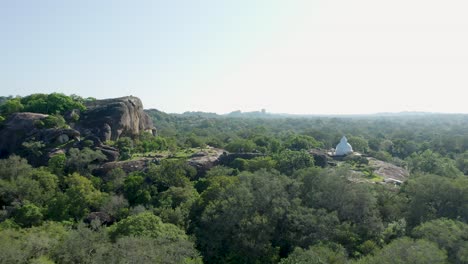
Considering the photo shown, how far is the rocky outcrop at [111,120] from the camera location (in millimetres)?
50219

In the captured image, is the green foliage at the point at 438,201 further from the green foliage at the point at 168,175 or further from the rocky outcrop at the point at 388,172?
the green foliage at the point at 168,175

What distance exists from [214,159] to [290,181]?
1664 centimetres

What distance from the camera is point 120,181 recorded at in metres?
38.9

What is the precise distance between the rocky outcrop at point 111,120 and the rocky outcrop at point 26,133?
2.99 metres

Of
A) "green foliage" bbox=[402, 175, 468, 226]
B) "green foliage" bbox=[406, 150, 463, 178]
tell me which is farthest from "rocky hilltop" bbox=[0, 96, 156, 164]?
"green foliage" bbox=[406, 150, 463, 178]

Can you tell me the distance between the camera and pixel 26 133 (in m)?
48.8

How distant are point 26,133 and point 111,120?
432 inches

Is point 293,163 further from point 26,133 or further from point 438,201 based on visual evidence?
point 26,133

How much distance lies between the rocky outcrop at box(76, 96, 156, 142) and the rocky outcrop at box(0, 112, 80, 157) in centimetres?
299

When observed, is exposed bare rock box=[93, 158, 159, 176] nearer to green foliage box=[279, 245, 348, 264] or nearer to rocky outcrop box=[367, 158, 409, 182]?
green foliage box=[279, 245, 348, 264]

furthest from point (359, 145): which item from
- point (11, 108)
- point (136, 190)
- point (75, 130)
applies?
point (11, 108)

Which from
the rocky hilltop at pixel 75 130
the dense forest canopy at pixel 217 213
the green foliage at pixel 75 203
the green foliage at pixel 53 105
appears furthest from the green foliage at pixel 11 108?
the green foliage at pixel 75 203

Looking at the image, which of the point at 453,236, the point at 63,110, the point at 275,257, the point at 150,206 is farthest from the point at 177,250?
the point at 63,110

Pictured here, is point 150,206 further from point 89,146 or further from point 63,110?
point 63,110
